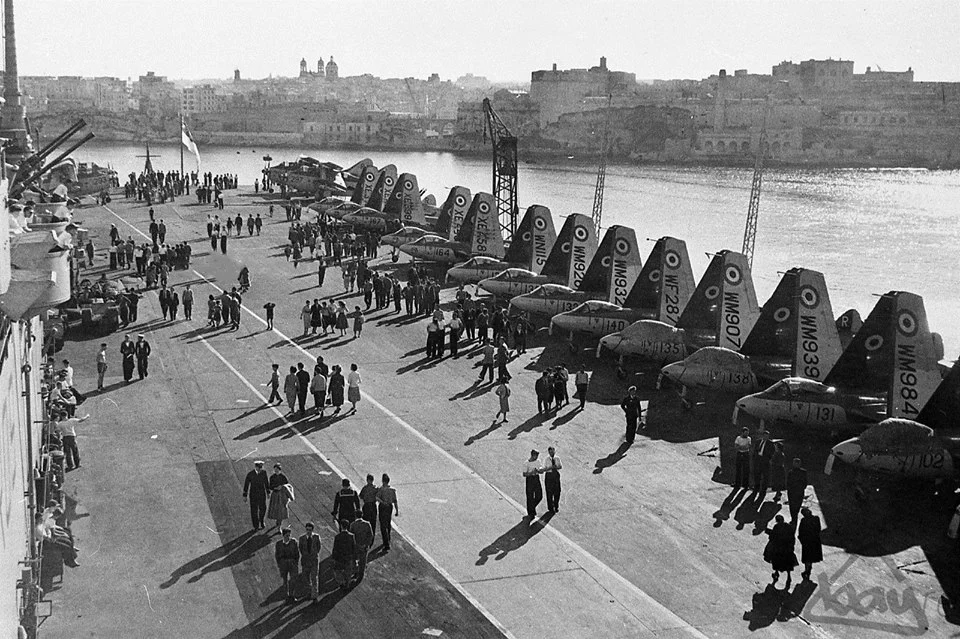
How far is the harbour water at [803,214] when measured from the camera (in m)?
78.1

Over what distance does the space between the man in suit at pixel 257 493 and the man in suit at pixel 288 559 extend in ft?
9.10

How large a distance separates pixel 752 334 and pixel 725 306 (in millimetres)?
2166

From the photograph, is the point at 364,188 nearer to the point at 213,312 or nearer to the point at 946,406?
the point at 213,312

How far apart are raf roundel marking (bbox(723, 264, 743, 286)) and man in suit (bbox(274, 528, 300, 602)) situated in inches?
812

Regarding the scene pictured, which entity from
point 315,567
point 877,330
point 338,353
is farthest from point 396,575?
point 338,353

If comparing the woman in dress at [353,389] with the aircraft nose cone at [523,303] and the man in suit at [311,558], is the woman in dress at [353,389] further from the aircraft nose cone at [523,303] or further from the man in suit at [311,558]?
the aircraft nose cone at [523,303]

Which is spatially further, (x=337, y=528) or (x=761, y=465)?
(x=761, y=465)

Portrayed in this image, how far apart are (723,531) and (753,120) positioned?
598 feet

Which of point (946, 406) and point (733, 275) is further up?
point (733, 275)

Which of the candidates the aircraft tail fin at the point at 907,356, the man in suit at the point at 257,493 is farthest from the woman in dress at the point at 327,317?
the aircraft tail fin at the point at 907,356

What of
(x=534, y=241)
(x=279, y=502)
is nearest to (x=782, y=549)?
(x=279, y=502)

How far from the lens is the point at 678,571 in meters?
19.5

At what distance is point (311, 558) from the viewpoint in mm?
17672

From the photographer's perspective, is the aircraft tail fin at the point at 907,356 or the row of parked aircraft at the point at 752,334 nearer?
the row of parked aircraft at the point at 752,334
